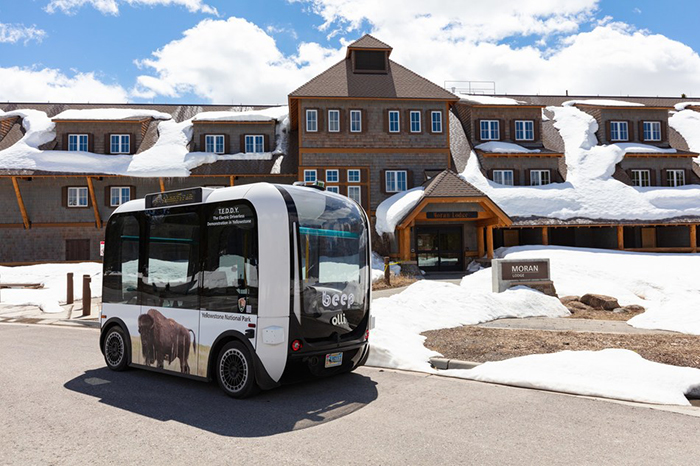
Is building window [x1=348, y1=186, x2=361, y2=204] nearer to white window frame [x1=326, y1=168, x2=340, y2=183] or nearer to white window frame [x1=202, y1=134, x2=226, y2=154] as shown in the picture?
white window frame [x1=326, y1=168, x2=340, y2=183]

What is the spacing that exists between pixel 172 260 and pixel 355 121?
2373 cm

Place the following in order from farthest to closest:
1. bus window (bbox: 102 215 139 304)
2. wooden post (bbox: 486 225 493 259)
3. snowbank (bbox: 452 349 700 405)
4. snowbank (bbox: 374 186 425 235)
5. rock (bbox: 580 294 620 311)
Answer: wooden post (bbox: 486 225 493 259) → snowbank (bbox: 374 186 425 235) → rock (bbox: 580 294 620 311) → bus window (bbox: 102 215 139 304) → snowbank (bbox: 452 349 700 405)

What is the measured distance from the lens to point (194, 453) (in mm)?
4836

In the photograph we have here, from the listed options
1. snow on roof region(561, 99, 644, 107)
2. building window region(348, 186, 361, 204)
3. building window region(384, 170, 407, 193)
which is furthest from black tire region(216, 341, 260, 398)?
snow on roof region(561, 99, 644, 107)

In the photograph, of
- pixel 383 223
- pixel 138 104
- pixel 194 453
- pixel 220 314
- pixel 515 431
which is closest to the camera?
pixel 194 453

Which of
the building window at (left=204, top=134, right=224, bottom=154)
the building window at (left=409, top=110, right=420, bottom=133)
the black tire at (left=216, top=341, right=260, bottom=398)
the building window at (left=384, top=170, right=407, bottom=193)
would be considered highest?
the building window at (left=409, top=110, right=420, bottom=133)

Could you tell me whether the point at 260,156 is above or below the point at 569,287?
above

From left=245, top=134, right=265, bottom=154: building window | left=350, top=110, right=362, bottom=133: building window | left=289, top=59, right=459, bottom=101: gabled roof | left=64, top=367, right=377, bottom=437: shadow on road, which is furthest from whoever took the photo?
left=245, top=134, right=265, bottom=154: building window

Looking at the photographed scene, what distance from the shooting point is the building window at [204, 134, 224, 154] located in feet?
107

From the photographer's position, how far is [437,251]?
29.6m

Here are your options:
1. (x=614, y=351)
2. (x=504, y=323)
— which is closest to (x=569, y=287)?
(x=504, y=323)

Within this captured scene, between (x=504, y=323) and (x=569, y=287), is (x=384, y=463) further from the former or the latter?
(x=569, y=287)

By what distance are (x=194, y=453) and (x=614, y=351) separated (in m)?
6.31

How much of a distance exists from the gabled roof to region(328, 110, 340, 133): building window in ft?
3.33
